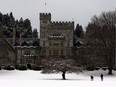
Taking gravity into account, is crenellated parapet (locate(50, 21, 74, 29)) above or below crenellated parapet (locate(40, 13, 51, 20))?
below

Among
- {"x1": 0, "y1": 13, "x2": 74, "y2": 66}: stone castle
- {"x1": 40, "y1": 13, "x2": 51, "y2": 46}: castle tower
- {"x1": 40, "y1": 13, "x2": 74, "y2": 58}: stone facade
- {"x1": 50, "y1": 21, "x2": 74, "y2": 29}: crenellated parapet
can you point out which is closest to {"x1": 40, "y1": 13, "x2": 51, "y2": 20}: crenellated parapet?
{"x1": 40, "y1": 13, "x2": 51, "y2": 46}: castle tower

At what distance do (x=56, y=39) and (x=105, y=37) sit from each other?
17613 millimetres

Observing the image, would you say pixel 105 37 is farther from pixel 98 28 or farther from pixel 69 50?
pixel 69 50

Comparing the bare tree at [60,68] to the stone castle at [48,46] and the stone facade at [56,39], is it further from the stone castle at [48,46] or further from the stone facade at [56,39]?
the stone facade at [56,39]

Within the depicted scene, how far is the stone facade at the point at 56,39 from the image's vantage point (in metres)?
81.9

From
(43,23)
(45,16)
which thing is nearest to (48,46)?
(43,23)

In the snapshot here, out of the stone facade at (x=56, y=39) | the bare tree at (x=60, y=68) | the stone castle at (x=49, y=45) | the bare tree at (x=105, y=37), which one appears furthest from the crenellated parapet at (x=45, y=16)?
the bare tree at (x=60, y=68)

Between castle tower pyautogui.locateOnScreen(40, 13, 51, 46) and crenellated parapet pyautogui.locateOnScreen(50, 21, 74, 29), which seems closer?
castle tower pyautogui.locateOnScreen(40, 13, 51, 46)

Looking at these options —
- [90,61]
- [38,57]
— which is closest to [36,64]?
[38,57]

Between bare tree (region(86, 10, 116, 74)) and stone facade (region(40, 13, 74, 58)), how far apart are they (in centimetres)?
1317

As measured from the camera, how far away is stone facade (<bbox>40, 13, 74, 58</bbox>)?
81.9 metres

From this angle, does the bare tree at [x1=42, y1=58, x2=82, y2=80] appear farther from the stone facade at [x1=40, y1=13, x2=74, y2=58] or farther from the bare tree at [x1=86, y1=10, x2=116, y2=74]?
→ the stone facade at [x1=40, y1=13, x2=74, y2=58]

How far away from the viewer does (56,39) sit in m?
81.8

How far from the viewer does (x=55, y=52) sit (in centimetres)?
8212
